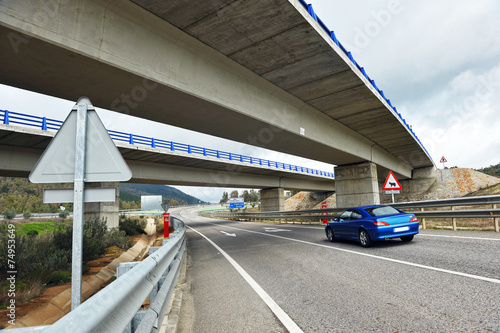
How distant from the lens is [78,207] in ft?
8.84

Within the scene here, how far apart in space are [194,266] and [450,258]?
6.60 m

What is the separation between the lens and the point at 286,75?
35.1 ft

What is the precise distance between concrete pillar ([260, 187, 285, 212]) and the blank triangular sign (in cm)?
3952

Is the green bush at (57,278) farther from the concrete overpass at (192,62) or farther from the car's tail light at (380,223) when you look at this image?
the car's tail light at (380,223)

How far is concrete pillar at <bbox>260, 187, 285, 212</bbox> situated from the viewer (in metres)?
42.1

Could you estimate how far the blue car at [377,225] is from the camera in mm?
8797

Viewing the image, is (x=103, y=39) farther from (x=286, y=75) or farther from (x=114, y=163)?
(x=286, y=75)

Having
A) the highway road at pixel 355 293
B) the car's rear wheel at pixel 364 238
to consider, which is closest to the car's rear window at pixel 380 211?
the car's rear wheel at pixel 364 238

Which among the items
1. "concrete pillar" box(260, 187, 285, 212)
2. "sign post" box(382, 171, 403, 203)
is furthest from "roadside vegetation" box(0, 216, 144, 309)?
"concrete pillar" box(260, 187, 285, 212)

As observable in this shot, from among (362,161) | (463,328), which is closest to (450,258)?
(463,328)

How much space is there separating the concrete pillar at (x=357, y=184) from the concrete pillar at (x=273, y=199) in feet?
59.4

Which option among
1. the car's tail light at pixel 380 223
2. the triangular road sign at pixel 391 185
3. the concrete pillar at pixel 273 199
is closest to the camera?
the car's tail light at pixel 380 223

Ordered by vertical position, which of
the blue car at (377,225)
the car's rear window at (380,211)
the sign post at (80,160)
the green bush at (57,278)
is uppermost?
the sign post at (80,160)

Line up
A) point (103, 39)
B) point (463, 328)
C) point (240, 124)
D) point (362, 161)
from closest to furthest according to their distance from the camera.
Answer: point (463, 328) < point (103, 39) < point (240, 124) < point (362, 161)
